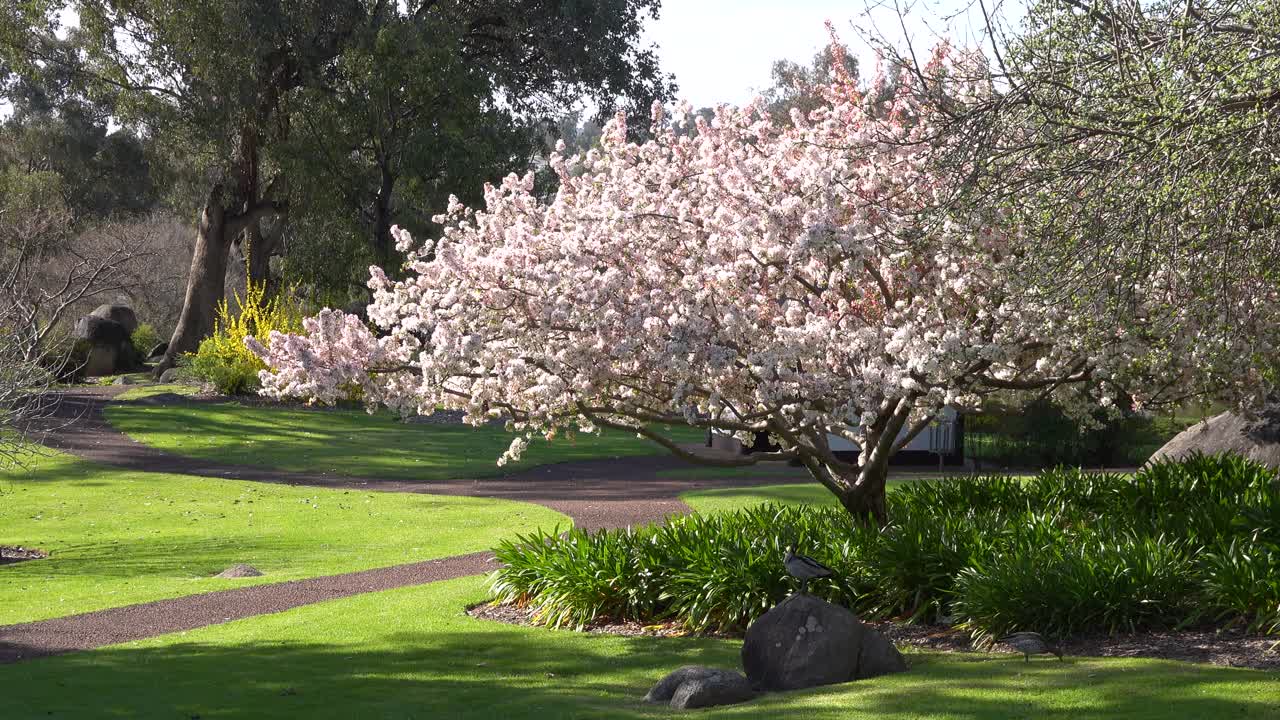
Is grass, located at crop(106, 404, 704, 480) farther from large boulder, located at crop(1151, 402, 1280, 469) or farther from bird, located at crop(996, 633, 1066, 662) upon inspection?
bird, located at crop(996, 633, 1066, 662)

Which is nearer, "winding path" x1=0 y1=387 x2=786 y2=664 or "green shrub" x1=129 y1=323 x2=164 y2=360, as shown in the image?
"winding path" x1=0 y1=387 x2=786 y2=664

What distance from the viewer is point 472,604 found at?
1388cm

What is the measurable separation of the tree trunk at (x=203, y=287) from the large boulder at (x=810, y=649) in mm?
38495

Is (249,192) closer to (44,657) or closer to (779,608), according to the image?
(44,657)

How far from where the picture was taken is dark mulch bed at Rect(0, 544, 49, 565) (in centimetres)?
1761

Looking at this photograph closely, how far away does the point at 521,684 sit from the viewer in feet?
33.9

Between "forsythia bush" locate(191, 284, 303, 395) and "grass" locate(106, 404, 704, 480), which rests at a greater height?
"forsythia bush" locate(191, 284, 303, 395)

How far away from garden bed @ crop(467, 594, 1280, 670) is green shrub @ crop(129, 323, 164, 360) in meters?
44.3

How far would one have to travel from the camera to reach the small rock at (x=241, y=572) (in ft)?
52.9

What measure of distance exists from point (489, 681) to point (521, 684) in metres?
0.32

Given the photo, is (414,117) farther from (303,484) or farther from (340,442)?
(303,484)

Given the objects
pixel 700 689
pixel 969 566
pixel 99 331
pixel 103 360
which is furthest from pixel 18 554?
pixel 99 331

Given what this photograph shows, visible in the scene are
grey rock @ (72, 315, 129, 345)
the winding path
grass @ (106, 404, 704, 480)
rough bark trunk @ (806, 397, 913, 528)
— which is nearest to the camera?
the winding path

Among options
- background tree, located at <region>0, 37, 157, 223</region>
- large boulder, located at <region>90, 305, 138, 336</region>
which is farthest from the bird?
background tree, located at <region>0, 37, 157, 223</region>
